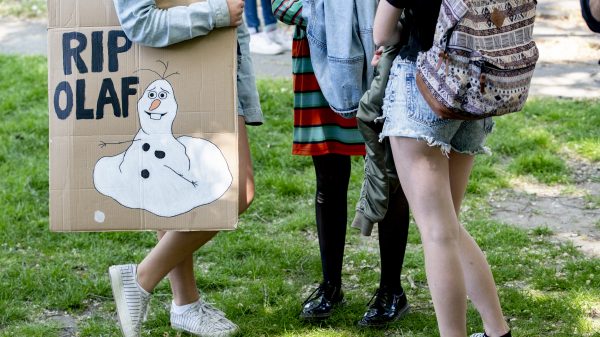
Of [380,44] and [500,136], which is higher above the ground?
[380,44]

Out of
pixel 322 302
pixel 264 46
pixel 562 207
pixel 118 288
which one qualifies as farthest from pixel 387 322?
pixel 264 46

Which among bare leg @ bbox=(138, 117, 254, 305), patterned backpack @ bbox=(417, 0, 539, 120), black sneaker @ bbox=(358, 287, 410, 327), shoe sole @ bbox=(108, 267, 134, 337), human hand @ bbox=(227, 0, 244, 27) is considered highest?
human hand @ bbox=(227, 0, 244, 27)

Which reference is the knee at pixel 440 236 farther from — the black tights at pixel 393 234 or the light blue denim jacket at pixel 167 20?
the light blue denim jacket at pixel 167 20

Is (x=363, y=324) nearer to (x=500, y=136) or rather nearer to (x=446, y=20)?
(x=446, y=20)

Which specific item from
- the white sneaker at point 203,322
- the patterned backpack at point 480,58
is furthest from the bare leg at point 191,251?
the patterned backpack at point 480,58

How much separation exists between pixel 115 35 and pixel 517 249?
2.31 metres

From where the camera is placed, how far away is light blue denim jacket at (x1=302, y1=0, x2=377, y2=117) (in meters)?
3.57

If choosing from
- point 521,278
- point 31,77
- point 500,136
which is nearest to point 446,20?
point 521,278

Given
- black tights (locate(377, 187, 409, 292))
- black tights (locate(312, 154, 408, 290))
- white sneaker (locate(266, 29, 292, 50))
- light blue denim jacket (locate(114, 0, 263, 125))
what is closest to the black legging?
black tights (locate(312, 154, 408, 290))

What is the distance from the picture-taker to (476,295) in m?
3.49

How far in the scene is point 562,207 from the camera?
17.8ft

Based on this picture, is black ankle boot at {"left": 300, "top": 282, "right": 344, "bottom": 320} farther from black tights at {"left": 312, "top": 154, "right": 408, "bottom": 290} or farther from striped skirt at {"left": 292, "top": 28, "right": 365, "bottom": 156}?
striped skirt at {"left": 292, "top": 28, "right": 365, "bottom": 156}

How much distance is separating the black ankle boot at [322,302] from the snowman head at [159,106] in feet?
3.51

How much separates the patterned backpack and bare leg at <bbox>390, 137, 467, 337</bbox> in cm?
21
